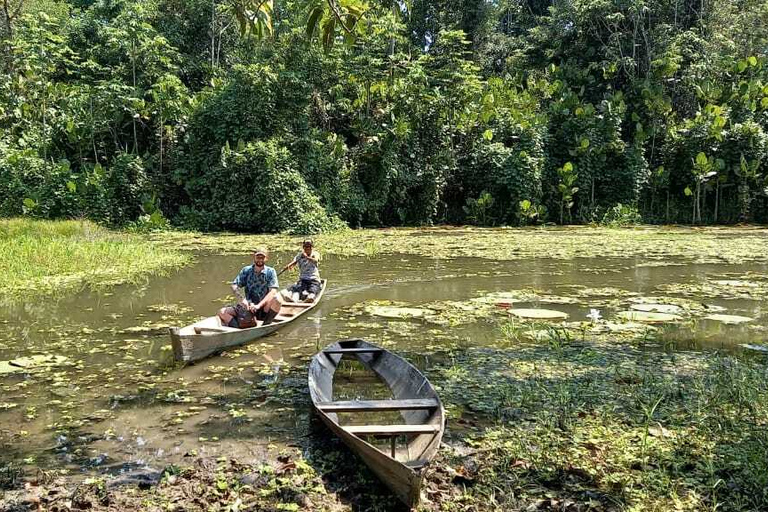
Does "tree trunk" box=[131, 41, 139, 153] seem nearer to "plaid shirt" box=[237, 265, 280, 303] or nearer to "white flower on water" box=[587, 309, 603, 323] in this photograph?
"plaid shirt" box=[237, 265, 280, 303]

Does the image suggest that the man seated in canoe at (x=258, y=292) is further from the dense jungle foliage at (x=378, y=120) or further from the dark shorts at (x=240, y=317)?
the dense jungle foliage at (x=378, y=120)

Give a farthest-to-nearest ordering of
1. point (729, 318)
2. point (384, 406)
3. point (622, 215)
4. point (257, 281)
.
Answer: point (622, 215) → point (729, 318) → point (257, 281) → point (384, 406)

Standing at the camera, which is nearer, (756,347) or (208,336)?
(208,336)

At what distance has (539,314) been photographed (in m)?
7.18

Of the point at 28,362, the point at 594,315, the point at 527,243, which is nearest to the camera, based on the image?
the point at 28,362

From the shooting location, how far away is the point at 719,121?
816 inches

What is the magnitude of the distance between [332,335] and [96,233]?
1035 cm

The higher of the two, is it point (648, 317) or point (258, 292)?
point (258, 292)

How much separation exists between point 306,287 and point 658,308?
453 cm

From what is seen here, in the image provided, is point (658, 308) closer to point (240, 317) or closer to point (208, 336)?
point (240, 317)

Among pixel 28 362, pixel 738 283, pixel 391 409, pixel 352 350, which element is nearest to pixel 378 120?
pixel 738 283

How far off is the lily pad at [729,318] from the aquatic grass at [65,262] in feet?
27.4

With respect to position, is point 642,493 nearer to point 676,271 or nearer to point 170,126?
point 676,271

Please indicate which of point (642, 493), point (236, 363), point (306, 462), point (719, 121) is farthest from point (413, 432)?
point (719, 121)
